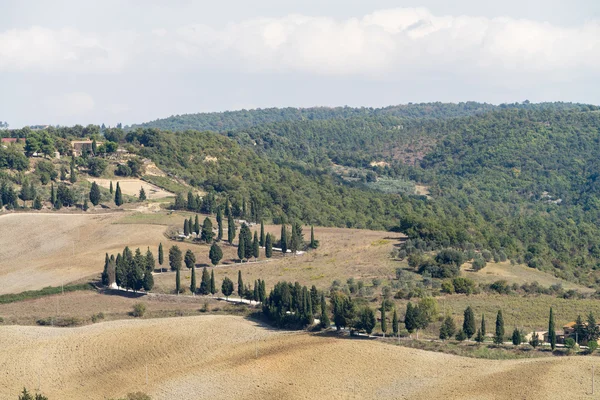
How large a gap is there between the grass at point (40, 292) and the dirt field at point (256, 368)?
14.7 metres

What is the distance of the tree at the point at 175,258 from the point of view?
11644 centimetres

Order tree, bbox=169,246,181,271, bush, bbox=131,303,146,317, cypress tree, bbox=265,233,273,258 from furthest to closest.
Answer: cypress tree, bbox=265,233,273,258 → tree, bbox=169,246,181,271 → bush, bbox=131,303,146,317

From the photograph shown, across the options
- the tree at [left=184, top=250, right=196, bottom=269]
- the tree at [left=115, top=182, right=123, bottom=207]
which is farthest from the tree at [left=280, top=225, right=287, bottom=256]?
the tree at [left=115, top=182, right=123, bottom=207]

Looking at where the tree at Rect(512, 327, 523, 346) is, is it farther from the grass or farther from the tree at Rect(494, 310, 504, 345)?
the grass

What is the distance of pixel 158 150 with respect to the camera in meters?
190

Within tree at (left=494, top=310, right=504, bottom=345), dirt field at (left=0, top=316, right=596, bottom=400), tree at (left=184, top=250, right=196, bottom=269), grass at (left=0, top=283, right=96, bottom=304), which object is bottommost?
dirt field at (left=0, top=316, right=596, bottom=400)

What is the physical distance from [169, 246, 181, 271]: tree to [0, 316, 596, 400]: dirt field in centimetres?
2310

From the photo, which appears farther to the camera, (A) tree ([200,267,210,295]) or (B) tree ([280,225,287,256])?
(B) tree ([280,225,287,256])

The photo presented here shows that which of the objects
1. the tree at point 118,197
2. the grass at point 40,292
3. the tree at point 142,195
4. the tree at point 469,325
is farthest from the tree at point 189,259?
the tree at point 469,325

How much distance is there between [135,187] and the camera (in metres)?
165

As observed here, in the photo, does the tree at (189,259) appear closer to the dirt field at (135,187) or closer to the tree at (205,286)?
the tree at (205,286)

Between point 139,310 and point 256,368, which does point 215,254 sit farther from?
point 256,368

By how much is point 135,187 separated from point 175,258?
168 feet

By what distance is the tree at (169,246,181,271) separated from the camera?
382 ft
